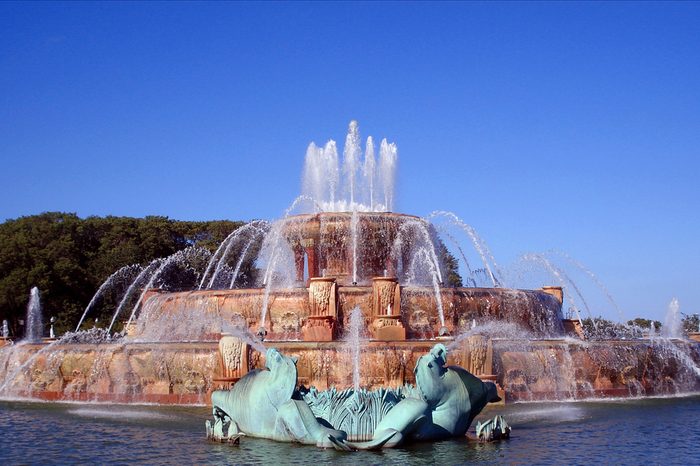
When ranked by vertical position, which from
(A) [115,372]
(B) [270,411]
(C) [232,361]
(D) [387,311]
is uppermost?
(D) [387,311]

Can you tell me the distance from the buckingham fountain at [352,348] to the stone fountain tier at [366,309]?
1.3 inches

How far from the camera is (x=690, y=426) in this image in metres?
13.6

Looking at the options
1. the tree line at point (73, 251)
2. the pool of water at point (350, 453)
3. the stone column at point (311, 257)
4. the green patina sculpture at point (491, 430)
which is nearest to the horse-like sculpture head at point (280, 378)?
the pool of water at point (350, 453)

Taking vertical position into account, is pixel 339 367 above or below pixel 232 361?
below

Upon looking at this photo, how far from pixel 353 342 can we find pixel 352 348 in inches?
5.5

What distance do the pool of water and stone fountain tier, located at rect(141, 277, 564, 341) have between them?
479cm

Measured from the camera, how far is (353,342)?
16516 millimetres

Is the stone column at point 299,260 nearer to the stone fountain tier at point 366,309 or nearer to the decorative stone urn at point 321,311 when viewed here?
the stone fountain tier at point 366,309

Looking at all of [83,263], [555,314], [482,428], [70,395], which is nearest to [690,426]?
[482,428]

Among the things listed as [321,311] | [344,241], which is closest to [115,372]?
[321,311]

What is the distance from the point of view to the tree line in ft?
155

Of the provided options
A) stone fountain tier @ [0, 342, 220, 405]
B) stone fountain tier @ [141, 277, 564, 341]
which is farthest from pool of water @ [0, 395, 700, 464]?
stone fountain tier @ [141, 277, 564, 341]

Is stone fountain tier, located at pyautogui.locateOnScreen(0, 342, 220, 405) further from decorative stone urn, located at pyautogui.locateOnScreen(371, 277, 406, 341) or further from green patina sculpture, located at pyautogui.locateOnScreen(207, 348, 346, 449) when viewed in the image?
green patina sculpture, located at pyautogui.locateOnScreen(207, 348, 346, 449)

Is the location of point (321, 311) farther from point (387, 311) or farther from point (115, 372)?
point (115, 372)
